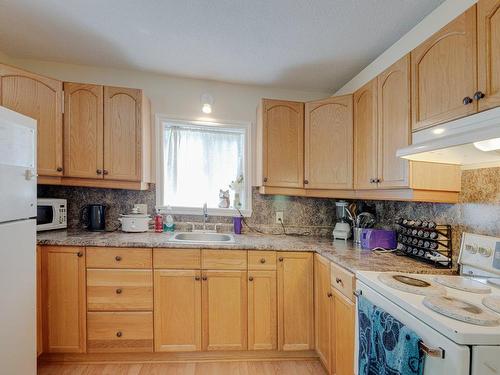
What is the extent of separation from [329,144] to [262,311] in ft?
4.80

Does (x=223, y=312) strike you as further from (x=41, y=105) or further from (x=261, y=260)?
(x=41, y=105)

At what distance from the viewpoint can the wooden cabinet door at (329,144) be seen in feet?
6.82

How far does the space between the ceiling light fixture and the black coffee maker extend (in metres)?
1.32

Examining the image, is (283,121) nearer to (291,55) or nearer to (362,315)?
(291,55)

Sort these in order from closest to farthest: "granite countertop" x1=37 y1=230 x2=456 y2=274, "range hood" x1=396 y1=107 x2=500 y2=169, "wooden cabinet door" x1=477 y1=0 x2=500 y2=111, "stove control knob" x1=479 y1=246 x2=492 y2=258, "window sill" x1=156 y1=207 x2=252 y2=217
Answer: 1. "range hood" x1=396 y1=107 x2=500 y2=169
2. "wooden cabinet door" x1=477 y1=0 x2=500 y2=111
3. "stove control knob" x1=479 y1=246 x2=492 y2=258
4. "granite countertop" x1=37 y1=230 x2=456 y2=274
5. "window sill" x1=156 y1=207 x2=252 y2=217

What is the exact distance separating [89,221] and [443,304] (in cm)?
253

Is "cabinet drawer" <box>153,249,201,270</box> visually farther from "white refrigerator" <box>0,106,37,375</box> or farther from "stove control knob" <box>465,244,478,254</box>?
"stove control knob" <box>465,244,478,254</box>

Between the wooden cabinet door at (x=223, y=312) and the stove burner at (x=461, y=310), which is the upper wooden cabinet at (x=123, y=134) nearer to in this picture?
the wooden cabinet door at (x=223, y=312)

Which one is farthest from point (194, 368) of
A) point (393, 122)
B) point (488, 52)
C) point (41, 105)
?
point (488, 52)

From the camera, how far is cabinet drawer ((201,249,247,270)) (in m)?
1.89

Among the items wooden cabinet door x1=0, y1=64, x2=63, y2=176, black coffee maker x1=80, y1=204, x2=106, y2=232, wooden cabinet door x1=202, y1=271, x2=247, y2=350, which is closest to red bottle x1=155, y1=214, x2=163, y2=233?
black coffee maker x1=80, y1=204, x2=106, y2=232

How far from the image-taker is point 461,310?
895 mm

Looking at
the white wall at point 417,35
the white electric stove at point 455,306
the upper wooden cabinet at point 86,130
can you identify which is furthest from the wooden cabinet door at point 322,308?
the upper wooden cabinet at point 86,130

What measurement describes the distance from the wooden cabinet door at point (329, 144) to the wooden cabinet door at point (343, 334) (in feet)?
3.05
